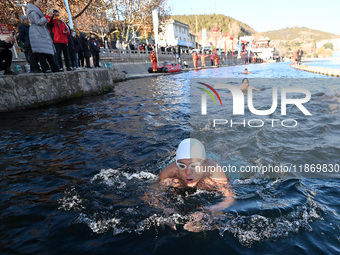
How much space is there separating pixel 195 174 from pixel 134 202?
34.9 inches

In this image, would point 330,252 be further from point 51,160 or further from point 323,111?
point 323,111

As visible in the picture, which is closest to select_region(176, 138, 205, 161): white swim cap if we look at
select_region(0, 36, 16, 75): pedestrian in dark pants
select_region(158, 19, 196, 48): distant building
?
select_region(0, 36, 16, 75): pedestrian in dark pants

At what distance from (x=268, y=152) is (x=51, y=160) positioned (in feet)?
13.7

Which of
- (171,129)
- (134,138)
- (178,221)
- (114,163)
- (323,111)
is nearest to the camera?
(178,221)

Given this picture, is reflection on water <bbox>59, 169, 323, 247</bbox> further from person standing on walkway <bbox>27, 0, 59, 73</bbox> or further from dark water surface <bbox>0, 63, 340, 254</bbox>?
person standing on walkway <bbox>27, 0, 59, 73</bbox>

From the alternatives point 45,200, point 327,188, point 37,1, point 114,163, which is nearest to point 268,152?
point 327,188

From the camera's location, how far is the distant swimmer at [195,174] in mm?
2560

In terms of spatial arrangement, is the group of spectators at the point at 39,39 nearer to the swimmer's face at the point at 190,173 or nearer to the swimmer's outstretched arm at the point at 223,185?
the swimmer's face at the point at 190,173

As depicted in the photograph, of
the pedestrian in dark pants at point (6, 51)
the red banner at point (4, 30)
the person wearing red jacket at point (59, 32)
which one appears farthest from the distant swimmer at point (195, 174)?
the red banner at point (4, 30)

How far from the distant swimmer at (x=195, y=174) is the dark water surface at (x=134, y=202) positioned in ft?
0.43

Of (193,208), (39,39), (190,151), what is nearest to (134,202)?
(193,208)

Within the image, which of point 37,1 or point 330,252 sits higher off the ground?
point 37,1

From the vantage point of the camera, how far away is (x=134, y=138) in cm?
476

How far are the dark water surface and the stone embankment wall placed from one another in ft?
8.02
